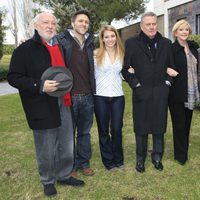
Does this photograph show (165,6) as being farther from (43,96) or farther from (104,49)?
(43,96)

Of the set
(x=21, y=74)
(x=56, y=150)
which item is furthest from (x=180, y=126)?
(x=21, y=74)

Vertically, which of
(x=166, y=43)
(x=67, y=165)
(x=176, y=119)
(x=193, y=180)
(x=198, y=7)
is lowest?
(x=193, y=180)

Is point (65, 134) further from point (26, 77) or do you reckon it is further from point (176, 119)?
point (176, 119)

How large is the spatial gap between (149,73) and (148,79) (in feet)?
0.26

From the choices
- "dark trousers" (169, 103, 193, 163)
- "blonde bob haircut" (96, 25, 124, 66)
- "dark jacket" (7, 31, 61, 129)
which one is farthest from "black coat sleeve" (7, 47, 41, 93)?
"dark trousers" (169, 103, 193, 163)

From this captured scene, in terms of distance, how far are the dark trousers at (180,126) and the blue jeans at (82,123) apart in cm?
120

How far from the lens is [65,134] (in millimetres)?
4227

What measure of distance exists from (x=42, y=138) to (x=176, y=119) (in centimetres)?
198

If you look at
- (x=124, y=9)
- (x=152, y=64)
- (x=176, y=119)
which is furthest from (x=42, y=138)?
(x=124, y=9)

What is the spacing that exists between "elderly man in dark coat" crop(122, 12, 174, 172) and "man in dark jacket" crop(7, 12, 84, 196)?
0.96 metres

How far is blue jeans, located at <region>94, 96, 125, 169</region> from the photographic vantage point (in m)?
4.63

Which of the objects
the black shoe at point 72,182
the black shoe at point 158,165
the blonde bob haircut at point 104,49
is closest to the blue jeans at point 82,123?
the black shoe at point 72,182

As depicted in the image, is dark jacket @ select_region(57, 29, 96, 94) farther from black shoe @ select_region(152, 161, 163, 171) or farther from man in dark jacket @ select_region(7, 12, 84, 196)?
black shoe @ select_region(152, 161, 163, 171)

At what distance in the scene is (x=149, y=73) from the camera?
450 cm
